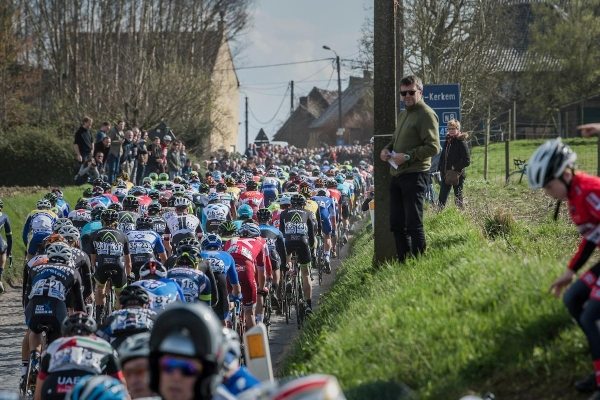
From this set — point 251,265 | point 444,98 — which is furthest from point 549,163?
point 444,98

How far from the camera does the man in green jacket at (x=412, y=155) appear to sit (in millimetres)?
12602

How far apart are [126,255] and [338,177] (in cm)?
1616

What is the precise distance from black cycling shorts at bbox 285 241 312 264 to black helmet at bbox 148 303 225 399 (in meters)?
13.9

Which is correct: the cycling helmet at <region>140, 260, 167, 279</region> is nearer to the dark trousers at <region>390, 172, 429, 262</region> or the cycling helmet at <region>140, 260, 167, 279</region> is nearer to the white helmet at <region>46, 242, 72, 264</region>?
the white helmet at <region>46, 242, 72, 264</region>

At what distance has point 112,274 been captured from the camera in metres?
16.8

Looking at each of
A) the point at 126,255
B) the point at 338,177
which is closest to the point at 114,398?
the point at 126,255

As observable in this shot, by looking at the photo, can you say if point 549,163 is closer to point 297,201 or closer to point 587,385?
point 587,385

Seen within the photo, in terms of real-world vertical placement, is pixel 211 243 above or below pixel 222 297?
above

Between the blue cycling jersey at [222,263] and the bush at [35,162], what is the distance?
25.1 m

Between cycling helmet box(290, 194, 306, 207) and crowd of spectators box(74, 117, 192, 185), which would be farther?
crowd of spectators box(74, 117, 192, 185)

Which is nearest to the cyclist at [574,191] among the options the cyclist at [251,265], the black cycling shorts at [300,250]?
the cyclist at [251,265]

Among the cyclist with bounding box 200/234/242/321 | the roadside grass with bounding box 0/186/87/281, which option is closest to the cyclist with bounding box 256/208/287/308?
the cyclist with bounding box 200/234/242/321

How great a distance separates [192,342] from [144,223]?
12.8m

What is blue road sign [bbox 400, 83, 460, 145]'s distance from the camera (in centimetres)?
2112
